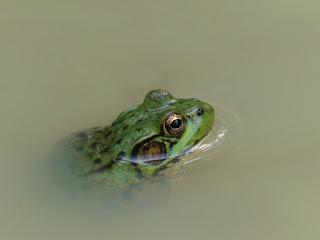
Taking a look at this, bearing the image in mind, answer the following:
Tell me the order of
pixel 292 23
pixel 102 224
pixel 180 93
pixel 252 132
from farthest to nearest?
1. pixel 292 23
2. pixel 180 93
3. pixel 252 132
4. pixel 102 224

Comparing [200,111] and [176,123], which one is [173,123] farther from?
[200,111]

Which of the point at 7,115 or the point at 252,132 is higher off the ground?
the point at 7,115

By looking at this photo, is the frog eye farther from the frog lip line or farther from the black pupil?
the frog lip line

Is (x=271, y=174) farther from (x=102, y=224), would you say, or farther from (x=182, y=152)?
(x=102, y=224)

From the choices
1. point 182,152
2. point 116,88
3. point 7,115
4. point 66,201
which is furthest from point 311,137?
point 7,115

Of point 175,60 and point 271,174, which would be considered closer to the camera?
point 271,174

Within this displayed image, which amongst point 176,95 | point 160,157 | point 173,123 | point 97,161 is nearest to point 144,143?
point 160,157
